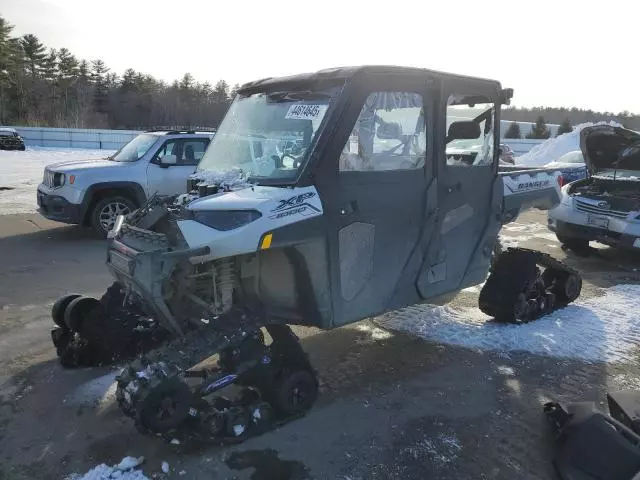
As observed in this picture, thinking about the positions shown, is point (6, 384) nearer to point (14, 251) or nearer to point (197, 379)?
point (197, 379)

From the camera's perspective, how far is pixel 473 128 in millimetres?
4711

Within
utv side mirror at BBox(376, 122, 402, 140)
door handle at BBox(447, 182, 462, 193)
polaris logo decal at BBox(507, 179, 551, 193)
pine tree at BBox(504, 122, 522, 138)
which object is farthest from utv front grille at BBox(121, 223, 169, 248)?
pine tree at BBox(504, 122, 522, 138)

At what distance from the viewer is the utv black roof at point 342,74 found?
405 centimetres

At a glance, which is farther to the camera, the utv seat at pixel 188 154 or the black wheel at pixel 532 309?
the utv seat at pixel 188 154

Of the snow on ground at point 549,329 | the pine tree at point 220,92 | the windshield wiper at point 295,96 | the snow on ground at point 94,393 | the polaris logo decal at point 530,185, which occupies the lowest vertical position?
the snow on ground at point 94,393

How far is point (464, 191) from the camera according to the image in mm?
4910

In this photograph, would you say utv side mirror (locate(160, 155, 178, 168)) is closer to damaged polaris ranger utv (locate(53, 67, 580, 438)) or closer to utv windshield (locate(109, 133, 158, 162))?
utv windshield (locate(109, 133, 158, 162))

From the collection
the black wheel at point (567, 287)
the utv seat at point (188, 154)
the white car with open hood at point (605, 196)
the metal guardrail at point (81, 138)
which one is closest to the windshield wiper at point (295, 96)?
the black wheel at point (567, 287)

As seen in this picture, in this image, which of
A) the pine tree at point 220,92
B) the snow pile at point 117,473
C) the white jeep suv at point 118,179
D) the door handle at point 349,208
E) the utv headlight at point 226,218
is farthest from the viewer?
the pine tree at point 220,92

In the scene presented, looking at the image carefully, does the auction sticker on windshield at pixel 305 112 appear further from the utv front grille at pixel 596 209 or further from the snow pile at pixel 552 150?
the snow pile at pixel 552 150

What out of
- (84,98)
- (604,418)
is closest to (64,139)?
(84,98)

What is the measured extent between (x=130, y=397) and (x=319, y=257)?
58.9 inches

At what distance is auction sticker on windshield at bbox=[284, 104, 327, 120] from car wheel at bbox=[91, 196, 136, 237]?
686 cm

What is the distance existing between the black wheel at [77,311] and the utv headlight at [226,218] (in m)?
1.89
